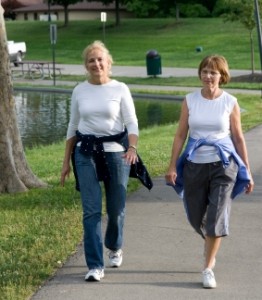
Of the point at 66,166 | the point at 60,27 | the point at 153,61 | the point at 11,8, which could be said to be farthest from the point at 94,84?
the point at 11,8

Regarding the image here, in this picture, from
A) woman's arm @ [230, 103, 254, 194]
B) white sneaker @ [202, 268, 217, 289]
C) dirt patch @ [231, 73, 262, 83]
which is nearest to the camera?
white sneaker @ [202, 268, 217, 289]

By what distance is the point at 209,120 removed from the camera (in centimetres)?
607

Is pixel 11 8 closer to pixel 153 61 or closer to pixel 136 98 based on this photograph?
pixel 153 61

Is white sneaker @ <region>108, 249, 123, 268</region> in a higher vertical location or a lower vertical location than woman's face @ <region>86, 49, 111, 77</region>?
lower

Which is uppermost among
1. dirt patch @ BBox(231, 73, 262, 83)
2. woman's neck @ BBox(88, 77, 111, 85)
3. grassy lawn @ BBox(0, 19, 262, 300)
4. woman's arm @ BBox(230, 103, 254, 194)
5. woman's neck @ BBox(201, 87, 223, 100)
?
woman's neck @ BBox(88, 77, 111, 85)

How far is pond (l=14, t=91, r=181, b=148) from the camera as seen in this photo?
20.1 meters

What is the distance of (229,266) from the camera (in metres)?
6.65

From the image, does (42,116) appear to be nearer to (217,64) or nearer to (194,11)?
(217,64)

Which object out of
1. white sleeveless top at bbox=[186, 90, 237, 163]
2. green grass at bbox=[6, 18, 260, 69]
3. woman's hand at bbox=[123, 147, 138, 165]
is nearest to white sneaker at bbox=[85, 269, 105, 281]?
woman's hand at bbox=[123, 147, 138, 165]

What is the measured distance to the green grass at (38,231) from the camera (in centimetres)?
629

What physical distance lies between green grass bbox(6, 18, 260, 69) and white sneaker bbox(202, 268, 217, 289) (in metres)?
36.0

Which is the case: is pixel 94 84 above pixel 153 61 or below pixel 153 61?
above

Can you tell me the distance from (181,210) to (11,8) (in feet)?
292

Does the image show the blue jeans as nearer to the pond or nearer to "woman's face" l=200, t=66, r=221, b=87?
"woman's face" l=200, t=66, r=221, b=87
